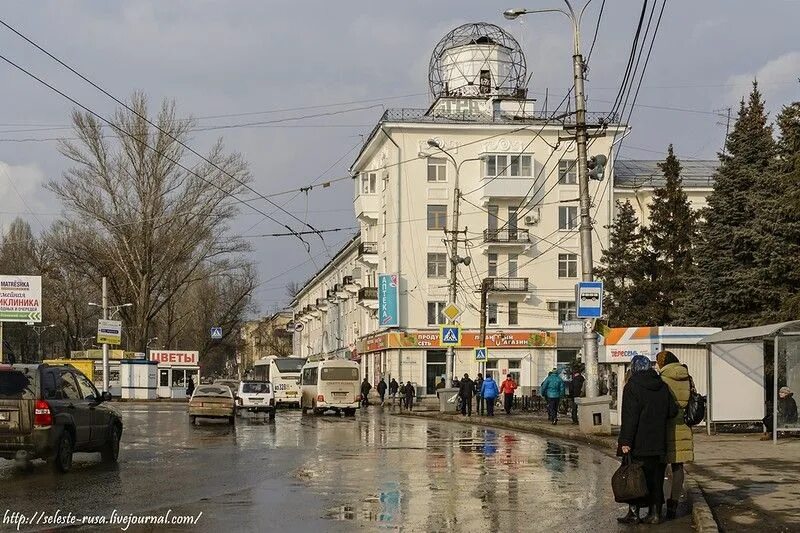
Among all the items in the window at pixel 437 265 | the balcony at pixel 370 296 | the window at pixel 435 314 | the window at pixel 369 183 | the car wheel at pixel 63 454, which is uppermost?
the window at pixel 369 183

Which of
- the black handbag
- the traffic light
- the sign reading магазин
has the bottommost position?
the black handbag

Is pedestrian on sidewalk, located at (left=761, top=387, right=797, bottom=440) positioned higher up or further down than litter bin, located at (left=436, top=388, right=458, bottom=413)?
higher up

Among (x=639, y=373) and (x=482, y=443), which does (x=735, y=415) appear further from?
(x=639, y=373)

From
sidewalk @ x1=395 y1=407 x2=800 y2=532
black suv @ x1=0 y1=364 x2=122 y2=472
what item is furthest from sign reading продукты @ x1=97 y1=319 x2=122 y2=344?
black suv @ x1=0 y1=364 x2=122 y2=472

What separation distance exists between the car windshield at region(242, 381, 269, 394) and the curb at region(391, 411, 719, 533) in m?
6.65

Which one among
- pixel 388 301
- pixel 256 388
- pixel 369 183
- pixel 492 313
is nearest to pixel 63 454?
pixel 256 388

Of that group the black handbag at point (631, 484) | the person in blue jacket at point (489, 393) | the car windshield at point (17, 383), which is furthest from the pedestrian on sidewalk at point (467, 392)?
the black handbag at point (631, 484)

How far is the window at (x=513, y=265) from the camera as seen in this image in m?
71.0

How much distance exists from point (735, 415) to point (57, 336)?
9179cm

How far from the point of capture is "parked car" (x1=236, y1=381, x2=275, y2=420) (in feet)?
139

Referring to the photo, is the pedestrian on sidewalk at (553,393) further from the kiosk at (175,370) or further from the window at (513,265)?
the kiosk at (175,370)

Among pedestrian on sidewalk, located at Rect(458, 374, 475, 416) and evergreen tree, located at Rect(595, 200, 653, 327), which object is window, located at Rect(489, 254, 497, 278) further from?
pedestrian on sidewalk, located at Rect(458, 374, 475, 416)

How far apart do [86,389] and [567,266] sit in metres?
55.5

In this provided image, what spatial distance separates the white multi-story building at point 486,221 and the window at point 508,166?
3.4 inches
